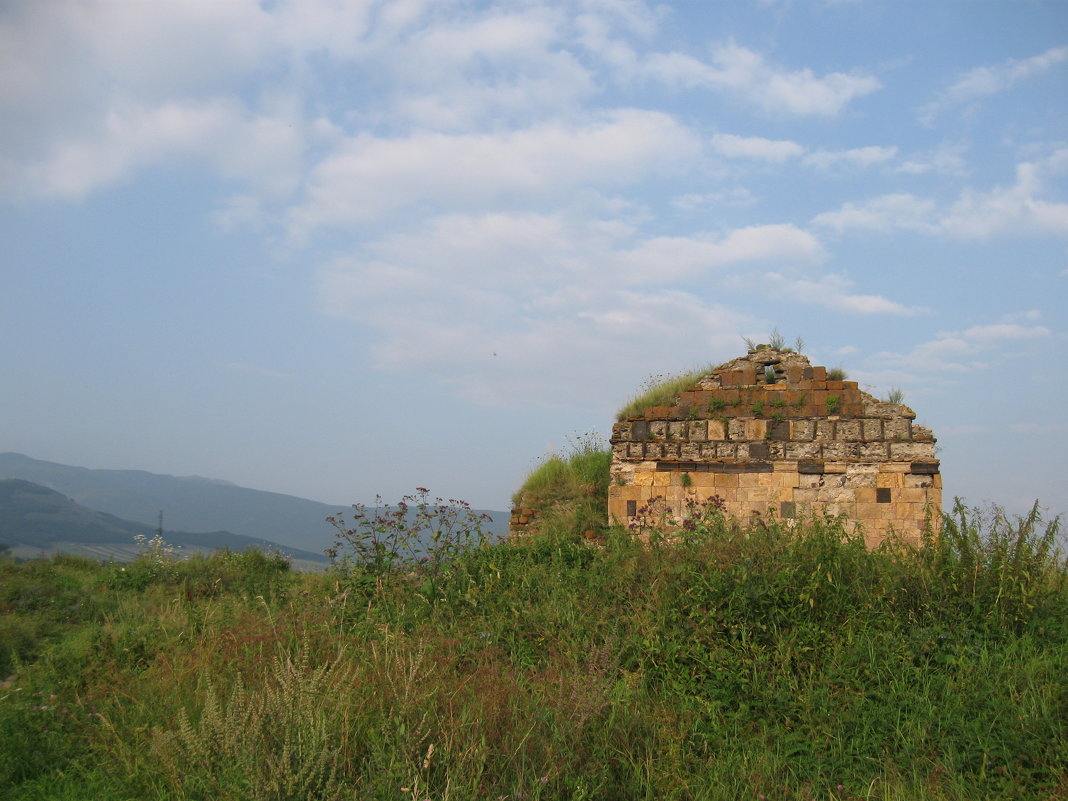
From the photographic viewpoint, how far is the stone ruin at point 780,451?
11.2 metres

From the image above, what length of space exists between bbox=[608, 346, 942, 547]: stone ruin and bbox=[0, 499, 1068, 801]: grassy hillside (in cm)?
346

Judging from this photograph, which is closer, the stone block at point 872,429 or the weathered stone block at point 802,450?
the stone block at point 872,429

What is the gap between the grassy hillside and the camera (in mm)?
4098

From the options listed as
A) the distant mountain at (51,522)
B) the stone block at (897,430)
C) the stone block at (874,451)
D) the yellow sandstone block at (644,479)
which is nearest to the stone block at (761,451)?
the stone block at (874,451)

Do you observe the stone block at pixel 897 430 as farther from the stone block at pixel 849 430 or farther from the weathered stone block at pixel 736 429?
the weathered stone block at pixel 736 429

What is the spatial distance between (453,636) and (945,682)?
386cm

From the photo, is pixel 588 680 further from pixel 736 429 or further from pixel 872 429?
pixel 872 429

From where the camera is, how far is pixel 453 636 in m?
6.44

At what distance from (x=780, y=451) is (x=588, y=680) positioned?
7.47 meters

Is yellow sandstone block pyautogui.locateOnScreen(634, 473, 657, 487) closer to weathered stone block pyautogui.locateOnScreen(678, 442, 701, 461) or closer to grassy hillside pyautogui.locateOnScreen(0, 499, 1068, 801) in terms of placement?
weathered stone block pyautogui.locateOnScreen(678, 442, 701, 461)

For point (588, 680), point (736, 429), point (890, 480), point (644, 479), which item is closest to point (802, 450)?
point (736, 429)

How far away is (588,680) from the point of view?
5090 mm

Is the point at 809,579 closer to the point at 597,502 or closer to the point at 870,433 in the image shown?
the point at 870,433

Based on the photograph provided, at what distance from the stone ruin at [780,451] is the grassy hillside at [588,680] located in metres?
3.46
